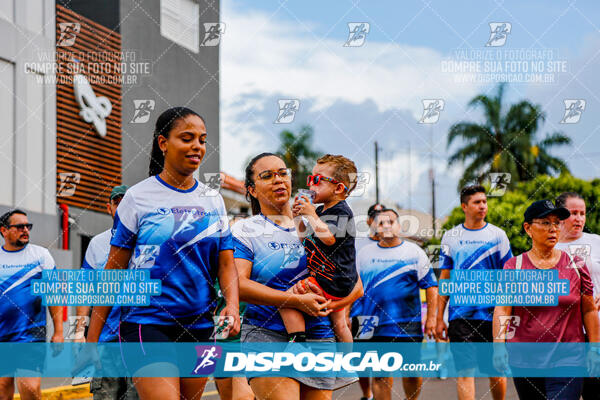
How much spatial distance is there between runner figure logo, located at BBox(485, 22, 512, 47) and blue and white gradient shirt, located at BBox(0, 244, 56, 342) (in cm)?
561

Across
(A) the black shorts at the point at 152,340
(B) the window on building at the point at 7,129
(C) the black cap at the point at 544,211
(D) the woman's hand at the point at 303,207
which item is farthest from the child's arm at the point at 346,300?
(B) the window on building at the point at 7,129

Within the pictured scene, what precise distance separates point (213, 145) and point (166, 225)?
18.6 meters

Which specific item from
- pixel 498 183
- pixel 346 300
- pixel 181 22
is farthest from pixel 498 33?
pixel 181 22

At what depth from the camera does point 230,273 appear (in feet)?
16.0

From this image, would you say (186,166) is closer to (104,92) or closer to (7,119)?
(7,119)

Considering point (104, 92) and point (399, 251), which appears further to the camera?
point (104, 92)

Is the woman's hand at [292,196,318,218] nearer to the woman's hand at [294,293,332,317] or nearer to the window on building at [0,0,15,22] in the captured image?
the woman's hand at [294,293,332,317]

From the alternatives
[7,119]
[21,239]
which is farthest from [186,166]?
[7,119]

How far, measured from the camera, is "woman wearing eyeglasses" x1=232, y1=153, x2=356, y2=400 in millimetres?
5215

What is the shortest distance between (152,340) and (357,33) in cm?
548

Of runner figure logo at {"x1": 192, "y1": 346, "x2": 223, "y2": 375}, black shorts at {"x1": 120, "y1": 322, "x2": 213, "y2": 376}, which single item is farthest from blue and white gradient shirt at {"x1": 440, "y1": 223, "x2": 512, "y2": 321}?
black shorts at {"x1": 120, "y1": 322, "x2": 213, "y2": 376}

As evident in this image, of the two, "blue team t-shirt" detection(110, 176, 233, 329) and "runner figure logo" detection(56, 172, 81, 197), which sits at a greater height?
"runner figure logo" detection(56, 172, 81, 197)

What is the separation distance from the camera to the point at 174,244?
15.2 feet

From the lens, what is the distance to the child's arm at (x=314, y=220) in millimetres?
5211
